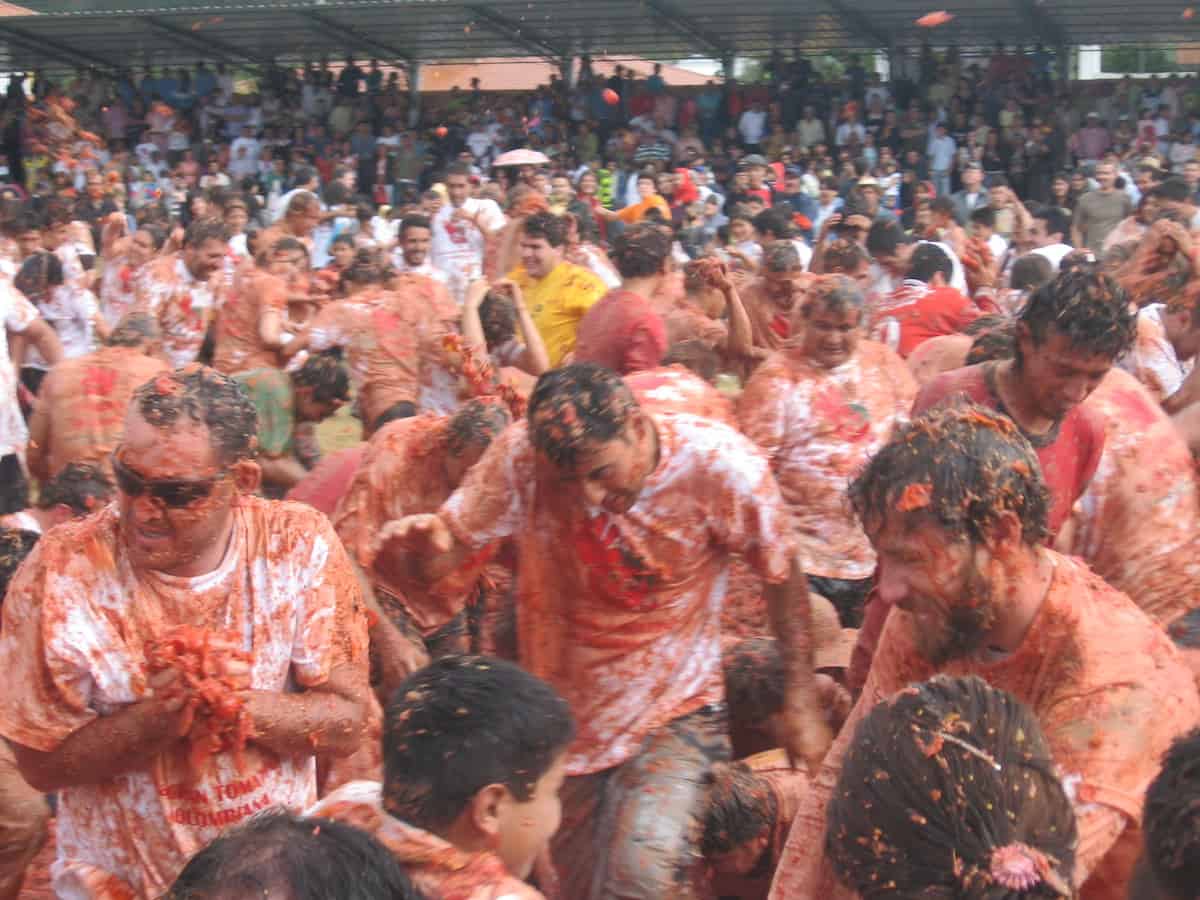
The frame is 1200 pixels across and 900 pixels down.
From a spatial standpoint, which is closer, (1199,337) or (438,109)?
(1199,337)

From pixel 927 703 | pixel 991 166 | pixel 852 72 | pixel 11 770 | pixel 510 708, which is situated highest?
pixel 852 72

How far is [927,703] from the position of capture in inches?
89.4

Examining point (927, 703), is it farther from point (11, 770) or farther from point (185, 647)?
point (11, 770)

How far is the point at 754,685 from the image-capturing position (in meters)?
4.96

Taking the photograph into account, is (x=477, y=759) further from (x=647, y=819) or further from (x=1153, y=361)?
(x=1153, y=361)

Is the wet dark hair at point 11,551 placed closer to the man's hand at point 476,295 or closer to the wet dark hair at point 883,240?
the man's hand at point 476,295

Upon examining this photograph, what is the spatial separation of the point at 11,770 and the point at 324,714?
1.71 meters

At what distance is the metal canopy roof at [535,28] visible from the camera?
929 inches

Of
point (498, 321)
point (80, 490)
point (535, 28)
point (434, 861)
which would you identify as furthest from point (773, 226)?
point (535, 28)

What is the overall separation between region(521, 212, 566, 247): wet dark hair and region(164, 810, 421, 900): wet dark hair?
6.95 meters

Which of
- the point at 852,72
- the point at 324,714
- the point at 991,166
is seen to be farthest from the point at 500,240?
the point at 852,72

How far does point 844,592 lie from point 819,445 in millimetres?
617

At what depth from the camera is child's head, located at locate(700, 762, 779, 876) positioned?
4.33 m

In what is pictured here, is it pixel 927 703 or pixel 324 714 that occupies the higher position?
pixel 927 703
